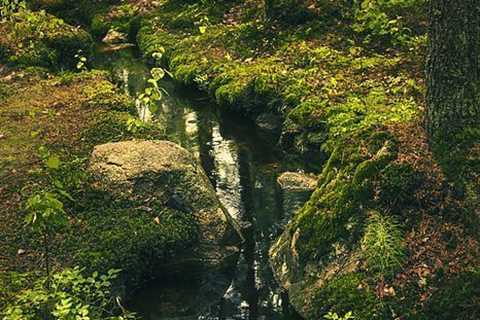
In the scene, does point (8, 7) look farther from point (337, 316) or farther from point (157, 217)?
point (337, 316)

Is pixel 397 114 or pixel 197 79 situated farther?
pixel 197 79

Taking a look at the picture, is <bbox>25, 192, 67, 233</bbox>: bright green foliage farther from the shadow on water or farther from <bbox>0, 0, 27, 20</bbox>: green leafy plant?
<bbox>0, 0, 27, 20</bbox>: green leafy plant

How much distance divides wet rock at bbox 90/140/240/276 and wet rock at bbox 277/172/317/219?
6.34 feet

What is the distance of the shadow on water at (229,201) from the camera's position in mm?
9062

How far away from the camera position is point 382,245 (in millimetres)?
7789

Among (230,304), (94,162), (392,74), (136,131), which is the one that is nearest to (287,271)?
(230,304)

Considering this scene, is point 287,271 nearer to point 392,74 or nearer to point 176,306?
point 176,306

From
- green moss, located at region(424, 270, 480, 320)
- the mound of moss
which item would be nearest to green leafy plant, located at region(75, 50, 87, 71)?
the mound of moss

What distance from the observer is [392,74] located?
589 inches

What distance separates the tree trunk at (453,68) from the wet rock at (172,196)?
3.65m

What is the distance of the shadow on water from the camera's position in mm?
9062

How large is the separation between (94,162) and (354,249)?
4.54m

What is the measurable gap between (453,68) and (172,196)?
4580 mm

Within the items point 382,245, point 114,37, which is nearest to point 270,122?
point 382,245
